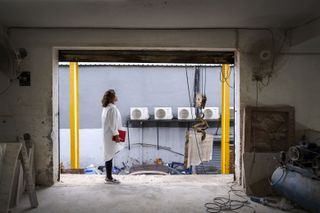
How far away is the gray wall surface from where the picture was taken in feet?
29.7

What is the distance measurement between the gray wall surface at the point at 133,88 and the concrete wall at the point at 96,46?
449 cm

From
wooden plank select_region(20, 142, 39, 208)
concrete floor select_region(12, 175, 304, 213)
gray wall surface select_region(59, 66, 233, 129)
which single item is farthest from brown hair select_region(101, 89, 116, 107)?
gray wall surface select_region(59, 66, 233, 129)

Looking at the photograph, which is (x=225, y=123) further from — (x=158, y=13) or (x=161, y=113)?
(x=158, y=13)

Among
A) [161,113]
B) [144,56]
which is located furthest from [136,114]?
[144,56]

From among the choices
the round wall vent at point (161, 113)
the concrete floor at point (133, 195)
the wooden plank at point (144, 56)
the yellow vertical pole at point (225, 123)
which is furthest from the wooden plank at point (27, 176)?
the round wall vent at point (161, 113)

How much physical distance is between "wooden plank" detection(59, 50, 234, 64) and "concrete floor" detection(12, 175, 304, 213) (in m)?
1.88

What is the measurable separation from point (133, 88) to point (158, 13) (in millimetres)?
5562

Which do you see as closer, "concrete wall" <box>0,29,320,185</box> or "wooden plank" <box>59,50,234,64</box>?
"concrete wall" <box>0,29,320,185</box>

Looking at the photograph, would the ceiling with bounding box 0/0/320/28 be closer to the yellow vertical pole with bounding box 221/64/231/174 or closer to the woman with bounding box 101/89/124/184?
the woman with bounding box 101/89/124/184

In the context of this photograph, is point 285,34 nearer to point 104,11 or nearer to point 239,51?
point 239,51

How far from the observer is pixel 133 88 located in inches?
362

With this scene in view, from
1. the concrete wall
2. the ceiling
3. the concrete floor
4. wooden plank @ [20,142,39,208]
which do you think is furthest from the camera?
the concrete wall

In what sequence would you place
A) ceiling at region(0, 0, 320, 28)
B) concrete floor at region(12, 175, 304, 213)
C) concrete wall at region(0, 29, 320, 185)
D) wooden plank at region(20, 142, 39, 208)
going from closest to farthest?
1. ceiling at region(0, 0, 320, 28)
2. wooden plank at region(20, 142, 39, 208)
3. concrete floor at region(12, 175, 304, 213)
4. concrete wall at region(0, 29, 320, 185)

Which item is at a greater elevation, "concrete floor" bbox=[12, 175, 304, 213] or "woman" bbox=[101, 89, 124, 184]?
"woman" bbox=[101, 89, 124, 184]
